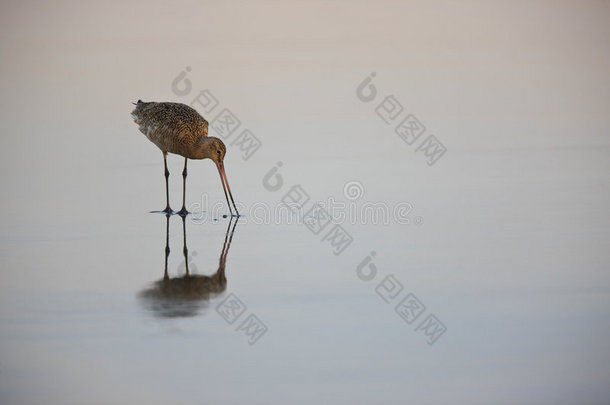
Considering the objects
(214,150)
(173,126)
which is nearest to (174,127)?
(173,126)

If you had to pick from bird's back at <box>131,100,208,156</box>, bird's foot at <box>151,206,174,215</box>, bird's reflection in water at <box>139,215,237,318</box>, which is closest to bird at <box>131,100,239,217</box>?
bird's back at <box>131,100,208,156</box>

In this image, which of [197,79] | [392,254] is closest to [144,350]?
[392,254]

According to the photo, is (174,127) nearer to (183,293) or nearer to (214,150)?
(214,150)

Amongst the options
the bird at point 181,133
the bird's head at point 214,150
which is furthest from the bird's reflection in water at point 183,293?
the bird at point 181,133

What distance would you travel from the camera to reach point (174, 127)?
981cm

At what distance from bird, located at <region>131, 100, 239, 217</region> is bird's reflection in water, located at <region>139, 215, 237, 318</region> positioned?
269 centimetres

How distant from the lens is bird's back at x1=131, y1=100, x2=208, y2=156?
32.0 feet

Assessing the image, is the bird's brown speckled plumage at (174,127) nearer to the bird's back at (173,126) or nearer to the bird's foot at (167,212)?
the bird's back at (173,126)

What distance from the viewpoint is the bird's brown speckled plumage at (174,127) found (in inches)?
383

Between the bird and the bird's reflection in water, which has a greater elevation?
the bird

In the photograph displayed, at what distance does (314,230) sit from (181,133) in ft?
8.12

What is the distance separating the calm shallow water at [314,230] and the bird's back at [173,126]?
46cm

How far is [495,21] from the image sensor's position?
18219mm

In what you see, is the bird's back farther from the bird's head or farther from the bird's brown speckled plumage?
the bird's head
